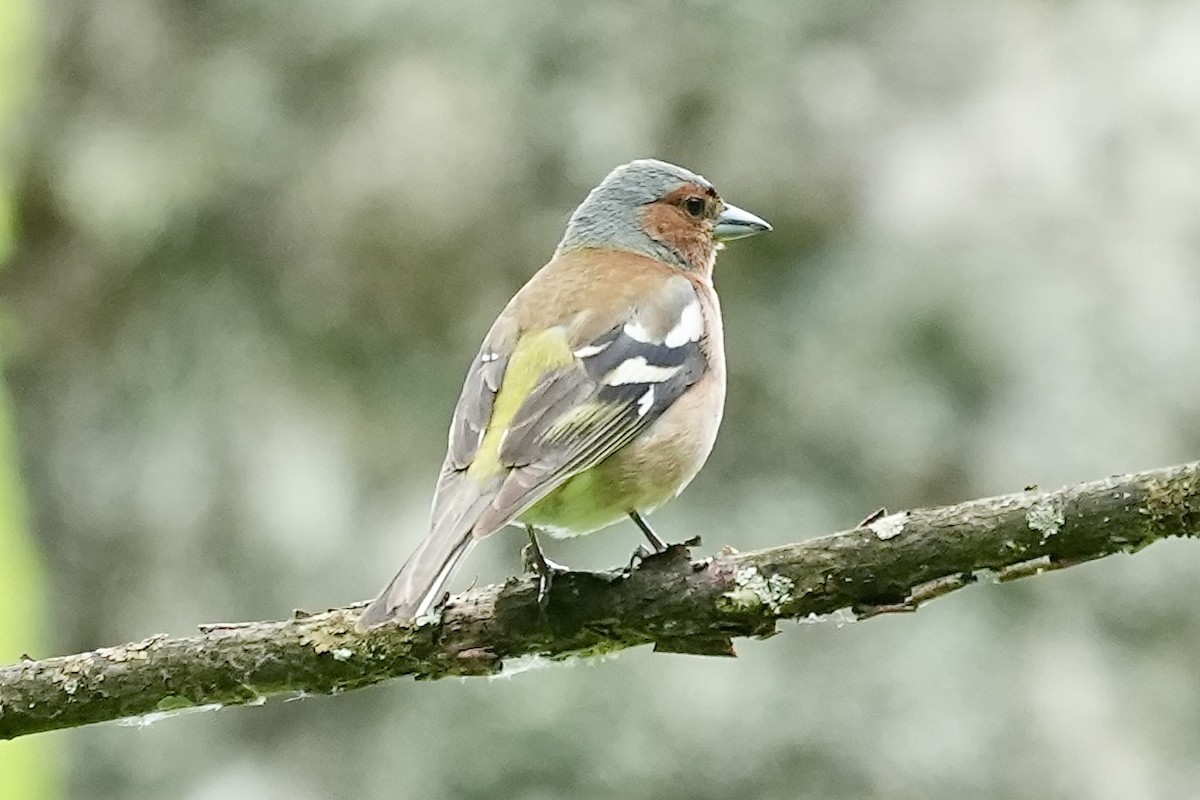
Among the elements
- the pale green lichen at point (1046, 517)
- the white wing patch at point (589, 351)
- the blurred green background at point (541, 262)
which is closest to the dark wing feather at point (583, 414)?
the white wing patch at point (589, 351)

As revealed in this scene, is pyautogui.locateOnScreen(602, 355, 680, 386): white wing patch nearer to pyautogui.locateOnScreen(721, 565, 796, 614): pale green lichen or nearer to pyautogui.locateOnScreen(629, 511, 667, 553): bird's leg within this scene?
pyautogui.locateOnScreen(629, 511, 667, 553): bird's leg

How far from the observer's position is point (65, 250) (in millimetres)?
6234

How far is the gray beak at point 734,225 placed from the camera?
14.7 ft

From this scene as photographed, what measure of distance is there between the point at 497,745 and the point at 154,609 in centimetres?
176

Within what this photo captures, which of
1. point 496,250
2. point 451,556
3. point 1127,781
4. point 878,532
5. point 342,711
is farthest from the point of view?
point 496,250

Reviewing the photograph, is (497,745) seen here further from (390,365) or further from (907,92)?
(907,92)

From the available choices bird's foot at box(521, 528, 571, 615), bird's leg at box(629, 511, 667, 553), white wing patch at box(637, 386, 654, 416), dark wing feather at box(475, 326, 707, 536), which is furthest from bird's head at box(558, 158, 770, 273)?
bird's foot at box(521, 528, 571, 615)

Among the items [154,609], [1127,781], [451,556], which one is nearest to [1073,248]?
[1127,781]

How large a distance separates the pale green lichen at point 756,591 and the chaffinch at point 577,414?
41 centimetres

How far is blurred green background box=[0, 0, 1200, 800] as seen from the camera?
5.02 meters

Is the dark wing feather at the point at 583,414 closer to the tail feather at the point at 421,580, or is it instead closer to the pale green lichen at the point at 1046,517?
the tail feather at the point at 421,580

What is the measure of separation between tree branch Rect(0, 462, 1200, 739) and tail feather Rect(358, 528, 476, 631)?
141 mm

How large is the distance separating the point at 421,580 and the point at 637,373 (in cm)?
100

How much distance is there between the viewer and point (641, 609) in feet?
9.43
